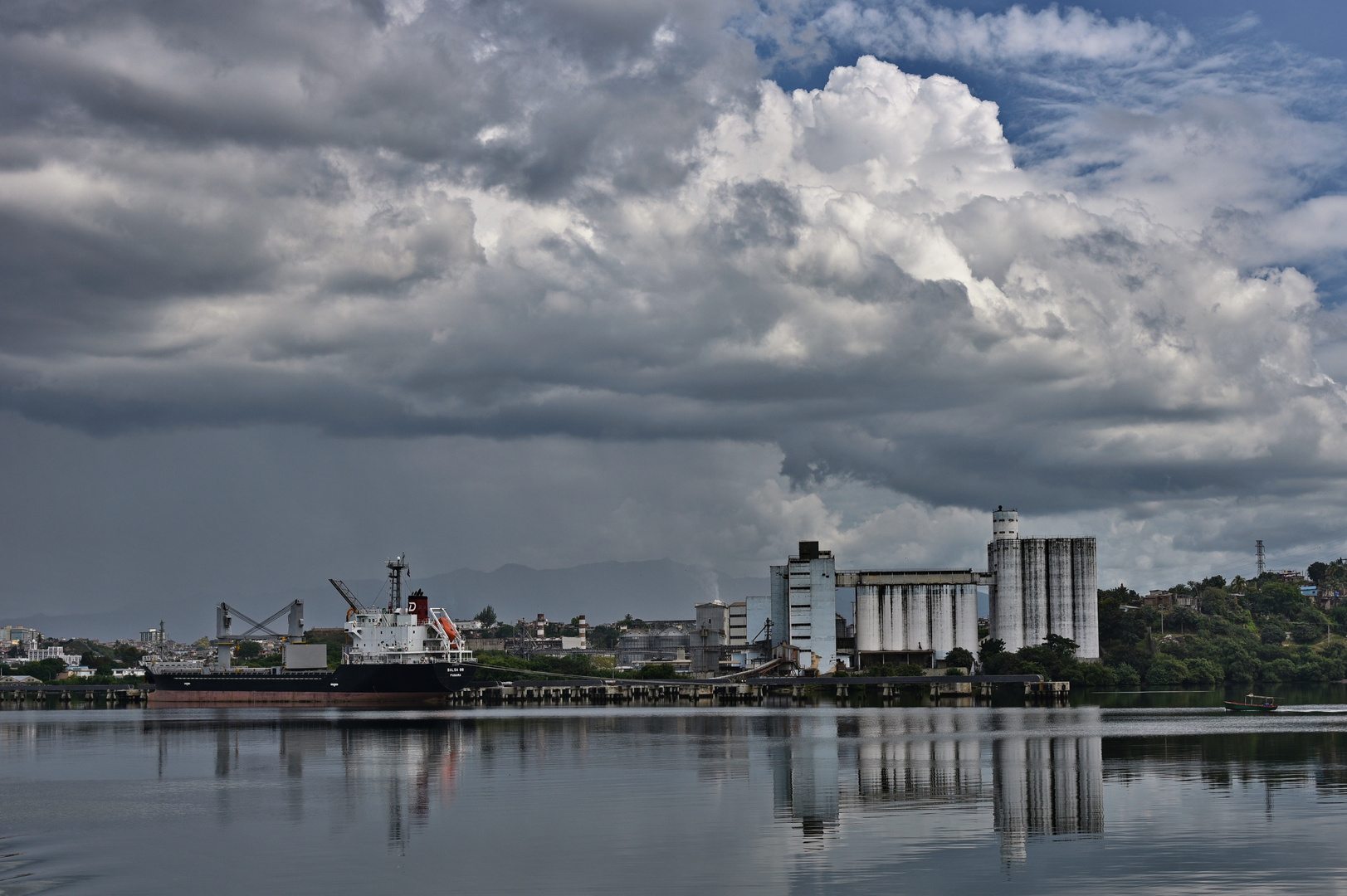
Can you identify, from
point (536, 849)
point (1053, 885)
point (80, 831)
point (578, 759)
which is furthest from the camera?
point (578, 759)

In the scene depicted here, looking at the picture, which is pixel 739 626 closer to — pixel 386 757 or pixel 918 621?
pixel 918 621

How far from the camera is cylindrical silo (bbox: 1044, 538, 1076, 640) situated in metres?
165

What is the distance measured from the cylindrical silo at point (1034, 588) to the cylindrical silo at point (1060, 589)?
516 millimetres

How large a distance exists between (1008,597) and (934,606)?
9199mm

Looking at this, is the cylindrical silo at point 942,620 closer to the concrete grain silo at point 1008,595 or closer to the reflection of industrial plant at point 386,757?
the concrete grain silo at point 1008,595

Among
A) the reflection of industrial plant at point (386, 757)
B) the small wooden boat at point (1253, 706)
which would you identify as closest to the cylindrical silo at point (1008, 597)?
the small wooden boat at point (1253, 706)

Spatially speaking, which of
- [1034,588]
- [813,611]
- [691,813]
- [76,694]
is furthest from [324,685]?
[691,813]

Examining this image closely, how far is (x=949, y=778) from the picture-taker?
49.2 m

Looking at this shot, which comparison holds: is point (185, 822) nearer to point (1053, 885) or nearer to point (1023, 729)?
point (1053, 885)

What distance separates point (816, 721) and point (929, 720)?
799cm

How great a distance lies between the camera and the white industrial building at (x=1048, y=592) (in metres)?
165

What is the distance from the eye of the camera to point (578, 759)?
6128cm

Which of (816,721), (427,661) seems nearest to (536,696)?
(427,661)

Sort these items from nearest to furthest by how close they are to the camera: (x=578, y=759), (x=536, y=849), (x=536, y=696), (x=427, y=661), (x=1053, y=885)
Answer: (x=1053, y=885) < (x=536, y=849) < (x=578, y=759) < (x=427, y=661) < (x=536, y=696)
